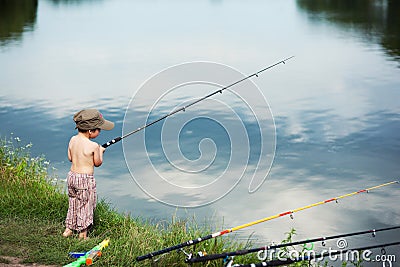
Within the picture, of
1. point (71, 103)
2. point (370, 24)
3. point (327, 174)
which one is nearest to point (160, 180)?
point (327, 174)

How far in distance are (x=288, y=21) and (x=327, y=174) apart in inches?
647

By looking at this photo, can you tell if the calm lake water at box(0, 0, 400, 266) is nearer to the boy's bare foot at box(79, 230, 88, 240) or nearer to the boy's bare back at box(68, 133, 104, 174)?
the boy's bare foot at box(79, 230, 88, 240)

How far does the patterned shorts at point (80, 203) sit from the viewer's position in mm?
4715

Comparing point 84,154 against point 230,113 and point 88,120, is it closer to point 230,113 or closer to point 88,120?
point 88,120

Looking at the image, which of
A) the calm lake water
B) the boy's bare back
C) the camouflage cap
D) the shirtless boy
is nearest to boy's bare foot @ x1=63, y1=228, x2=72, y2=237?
the shirtless boy

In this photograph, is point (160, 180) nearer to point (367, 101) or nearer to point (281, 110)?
point (281, 110)

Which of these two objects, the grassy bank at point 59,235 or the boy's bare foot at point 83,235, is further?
the boy's bare foot at point 83,235

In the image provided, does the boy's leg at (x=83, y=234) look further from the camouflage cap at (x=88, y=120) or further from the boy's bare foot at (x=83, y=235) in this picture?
the camouflage cap at (x=88, y=120)

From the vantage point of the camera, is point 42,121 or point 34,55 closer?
point 42,121

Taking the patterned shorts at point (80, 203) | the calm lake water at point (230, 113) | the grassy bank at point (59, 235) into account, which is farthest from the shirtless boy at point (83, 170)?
the calm lake water at point (230, 113)

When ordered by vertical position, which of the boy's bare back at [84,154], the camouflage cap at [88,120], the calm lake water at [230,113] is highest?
the camouflage cap at [88,120]

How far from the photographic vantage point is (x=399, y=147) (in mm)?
9352

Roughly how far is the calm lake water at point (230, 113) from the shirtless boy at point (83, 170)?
4.24ft

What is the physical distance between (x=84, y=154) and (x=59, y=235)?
625mm
